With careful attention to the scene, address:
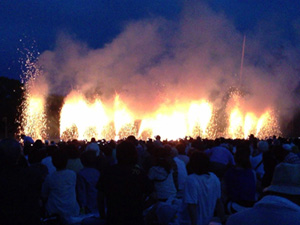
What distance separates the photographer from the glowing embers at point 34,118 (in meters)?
38.2

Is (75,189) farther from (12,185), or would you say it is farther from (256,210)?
(256,210)

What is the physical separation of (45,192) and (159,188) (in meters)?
1.84

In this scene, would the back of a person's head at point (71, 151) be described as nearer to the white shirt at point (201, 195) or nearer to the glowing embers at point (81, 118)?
the white shirt at point (201, 195)

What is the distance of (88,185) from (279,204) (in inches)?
164

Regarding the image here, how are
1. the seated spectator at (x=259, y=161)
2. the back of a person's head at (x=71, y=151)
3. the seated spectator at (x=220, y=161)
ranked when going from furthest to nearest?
the seated spectator at (x=220, y=161) < the seated spectator at (x=259, y=161) < the back of a person's head at (x=71, y=151)

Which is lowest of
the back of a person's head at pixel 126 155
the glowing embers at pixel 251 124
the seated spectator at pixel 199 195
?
the seated spectator at pixel 199 195

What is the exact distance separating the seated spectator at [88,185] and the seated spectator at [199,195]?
172cm

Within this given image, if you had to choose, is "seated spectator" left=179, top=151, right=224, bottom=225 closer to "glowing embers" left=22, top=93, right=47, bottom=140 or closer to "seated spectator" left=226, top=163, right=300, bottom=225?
"seated spectator" left=226, top=163, right=300, bottom=225

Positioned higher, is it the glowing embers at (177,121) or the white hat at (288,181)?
the glowing embers at (177,121)

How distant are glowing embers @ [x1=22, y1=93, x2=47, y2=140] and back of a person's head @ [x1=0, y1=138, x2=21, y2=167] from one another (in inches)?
1362

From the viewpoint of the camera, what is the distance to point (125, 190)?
384 centimetres

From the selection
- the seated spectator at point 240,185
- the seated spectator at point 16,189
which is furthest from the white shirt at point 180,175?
the seated spectator at point 16,189

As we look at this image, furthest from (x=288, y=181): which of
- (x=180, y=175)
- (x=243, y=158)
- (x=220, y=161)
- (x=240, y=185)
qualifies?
(x=220, y=161)

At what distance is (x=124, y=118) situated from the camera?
127ft
